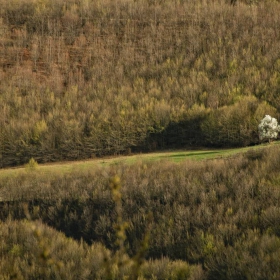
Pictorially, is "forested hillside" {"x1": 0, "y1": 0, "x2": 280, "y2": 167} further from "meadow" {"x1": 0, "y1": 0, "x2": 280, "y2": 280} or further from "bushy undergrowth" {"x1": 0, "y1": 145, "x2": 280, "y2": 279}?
"bushy undergrowth" {"x1": 0, "y1": 145, "x2": 280, "y2": 279}

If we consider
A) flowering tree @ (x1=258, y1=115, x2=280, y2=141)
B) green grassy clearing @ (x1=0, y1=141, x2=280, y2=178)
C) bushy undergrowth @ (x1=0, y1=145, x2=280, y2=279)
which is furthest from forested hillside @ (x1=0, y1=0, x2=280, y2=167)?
bushy undergrowth @ (x1=0, y1=145, x2=280, y2=279)

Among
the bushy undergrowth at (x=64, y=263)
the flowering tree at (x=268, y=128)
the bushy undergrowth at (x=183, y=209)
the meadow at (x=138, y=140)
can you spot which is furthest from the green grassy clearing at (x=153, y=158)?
the bushy undergrowth at (x=64, y=263)

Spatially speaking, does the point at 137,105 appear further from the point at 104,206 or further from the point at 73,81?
the point at 104,206

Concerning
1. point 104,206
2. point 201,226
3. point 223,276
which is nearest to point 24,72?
point 104,206

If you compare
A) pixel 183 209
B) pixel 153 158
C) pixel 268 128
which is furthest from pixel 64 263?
pixel 268 128

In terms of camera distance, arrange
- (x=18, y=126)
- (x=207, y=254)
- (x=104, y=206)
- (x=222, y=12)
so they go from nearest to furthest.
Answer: (x=207, y=254) → (x=104, y=206) → (x=18, y=126) → (x=222, y=12)

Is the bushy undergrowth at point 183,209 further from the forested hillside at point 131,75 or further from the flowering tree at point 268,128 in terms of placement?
the forested hillside at point 131,75

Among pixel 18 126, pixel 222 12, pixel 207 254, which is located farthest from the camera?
pixel 222 12

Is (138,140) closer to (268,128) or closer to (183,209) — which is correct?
(268,128)
